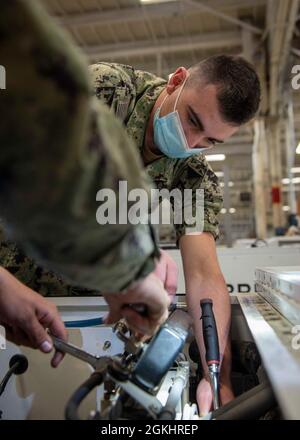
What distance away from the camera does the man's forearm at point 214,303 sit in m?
1.01

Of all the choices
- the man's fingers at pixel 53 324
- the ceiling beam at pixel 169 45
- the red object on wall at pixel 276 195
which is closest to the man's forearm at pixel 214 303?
the man's fingers at pixel 53 324

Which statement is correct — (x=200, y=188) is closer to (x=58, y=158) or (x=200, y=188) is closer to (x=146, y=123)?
(x=146, y=123)

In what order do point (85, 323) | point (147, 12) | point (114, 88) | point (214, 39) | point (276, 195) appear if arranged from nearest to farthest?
point (85, 323)
point (114, 88)
point (147, 12)
point (214, 39)
point (276, 195)

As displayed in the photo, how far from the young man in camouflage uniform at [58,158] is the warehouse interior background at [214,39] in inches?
103

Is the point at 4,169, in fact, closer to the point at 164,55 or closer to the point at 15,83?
the point at 15,83

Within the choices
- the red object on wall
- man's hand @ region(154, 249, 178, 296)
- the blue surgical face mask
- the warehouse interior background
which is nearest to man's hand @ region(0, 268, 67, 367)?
man's hand @ region(154, 249, 178, 296)

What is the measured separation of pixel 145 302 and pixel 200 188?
947mm

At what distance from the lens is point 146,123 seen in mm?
1282

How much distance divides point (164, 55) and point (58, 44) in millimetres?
4763

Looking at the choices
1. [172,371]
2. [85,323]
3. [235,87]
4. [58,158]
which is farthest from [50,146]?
[235,87]

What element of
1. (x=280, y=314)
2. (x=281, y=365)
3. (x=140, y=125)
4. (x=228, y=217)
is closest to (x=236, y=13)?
(x=228, y=217)

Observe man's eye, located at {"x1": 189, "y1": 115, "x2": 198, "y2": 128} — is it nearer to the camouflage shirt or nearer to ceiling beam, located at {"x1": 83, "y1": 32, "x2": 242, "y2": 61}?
the camouflage shirt
